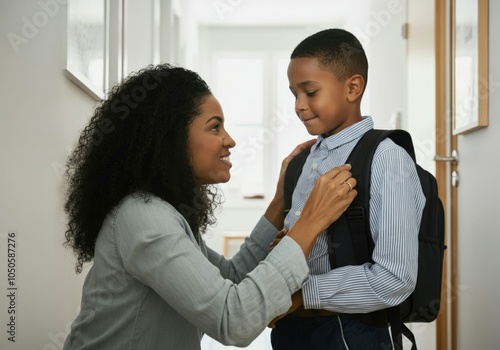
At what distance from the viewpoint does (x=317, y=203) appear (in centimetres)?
122

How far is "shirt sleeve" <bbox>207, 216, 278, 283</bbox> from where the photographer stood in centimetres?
162

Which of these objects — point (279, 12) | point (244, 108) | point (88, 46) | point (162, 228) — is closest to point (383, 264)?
point (162, 228)

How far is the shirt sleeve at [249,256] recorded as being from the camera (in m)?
1.62

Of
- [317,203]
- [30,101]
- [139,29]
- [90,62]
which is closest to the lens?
[317,203]

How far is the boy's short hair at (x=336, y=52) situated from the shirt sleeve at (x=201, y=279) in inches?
20.8

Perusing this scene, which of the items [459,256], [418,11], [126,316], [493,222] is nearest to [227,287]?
[126,316]

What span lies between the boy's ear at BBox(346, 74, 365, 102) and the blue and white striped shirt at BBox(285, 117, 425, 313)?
0.20m

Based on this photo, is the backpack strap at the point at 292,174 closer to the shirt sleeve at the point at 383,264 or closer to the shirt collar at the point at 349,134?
the shirt collar at the point at 349,134

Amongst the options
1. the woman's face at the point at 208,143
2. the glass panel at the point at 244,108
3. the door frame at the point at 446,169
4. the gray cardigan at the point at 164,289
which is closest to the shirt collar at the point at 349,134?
the woman's face at the point at 208,143

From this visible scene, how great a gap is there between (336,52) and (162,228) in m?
0.67

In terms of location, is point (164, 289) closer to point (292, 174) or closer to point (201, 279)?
point (201, 279)

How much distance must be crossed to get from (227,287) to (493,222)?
123cm

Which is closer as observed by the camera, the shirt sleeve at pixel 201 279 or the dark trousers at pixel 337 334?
the shirt sleeve at pixel 201 279

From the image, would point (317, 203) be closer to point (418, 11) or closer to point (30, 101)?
point (30, 101)
